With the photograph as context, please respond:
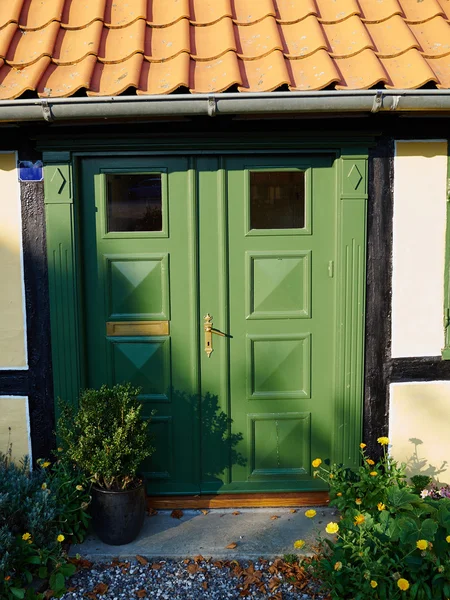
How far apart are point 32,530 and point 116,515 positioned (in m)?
0.50

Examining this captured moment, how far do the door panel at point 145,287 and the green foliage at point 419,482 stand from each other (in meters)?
1.47

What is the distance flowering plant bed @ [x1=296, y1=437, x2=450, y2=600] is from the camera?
3.12m

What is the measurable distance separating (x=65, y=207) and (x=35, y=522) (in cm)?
191

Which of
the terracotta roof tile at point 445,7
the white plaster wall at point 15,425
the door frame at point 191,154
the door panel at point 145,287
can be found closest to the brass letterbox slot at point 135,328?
the door panel at point 145,287

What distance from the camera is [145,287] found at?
4148mm

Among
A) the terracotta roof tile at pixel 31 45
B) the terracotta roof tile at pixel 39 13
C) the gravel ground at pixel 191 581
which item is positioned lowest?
the gravel ground at pixel 191 581

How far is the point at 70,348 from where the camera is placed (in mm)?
4020

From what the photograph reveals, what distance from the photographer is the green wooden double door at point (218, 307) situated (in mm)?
4086

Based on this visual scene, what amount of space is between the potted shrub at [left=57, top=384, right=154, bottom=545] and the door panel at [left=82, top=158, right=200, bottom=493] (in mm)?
393

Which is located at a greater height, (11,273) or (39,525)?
(11,273)

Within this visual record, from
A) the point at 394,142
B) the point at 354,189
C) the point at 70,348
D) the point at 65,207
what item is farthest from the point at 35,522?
the point at 394,142

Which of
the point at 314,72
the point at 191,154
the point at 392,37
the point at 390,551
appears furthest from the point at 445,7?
the point at 390,551

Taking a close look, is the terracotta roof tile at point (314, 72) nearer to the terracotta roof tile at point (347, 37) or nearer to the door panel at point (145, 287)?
the terracotta roof tile at point (347, 37)

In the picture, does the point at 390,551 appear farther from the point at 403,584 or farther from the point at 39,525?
the point at 39,525
